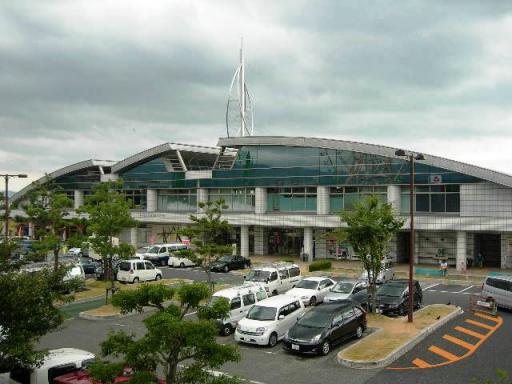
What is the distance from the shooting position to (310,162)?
42.9 m

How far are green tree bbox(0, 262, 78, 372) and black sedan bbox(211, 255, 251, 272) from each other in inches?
1033

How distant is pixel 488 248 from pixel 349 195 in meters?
11.3

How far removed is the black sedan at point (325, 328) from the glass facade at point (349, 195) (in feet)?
72.4

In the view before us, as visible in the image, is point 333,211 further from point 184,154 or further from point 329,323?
point 329,323

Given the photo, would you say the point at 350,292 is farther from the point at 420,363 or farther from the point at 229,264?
the point at 229,264

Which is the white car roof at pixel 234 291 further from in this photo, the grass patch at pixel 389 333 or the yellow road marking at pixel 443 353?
the yellow road marking at pixel 443 353

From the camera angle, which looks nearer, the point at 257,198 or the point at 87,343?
the point at 87,343

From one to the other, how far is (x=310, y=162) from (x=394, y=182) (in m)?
7.25

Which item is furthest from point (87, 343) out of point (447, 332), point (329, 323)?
point (447, 332)

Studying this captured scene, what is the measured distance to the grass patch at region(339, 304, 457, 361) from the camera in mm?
16562

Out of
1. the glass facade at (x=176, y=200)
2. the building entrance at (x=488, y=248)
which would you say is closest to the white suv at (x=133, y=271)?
the glass facade at (x=176, y=200)

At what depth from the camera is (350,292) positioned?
24.7m

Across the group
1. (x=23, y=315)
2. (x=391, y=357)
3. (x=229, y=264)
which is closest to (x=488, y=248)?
(x=229, y=264)

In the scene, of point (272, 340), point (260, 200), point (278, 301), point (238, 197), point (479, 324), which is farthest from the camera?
point (238, 197)
